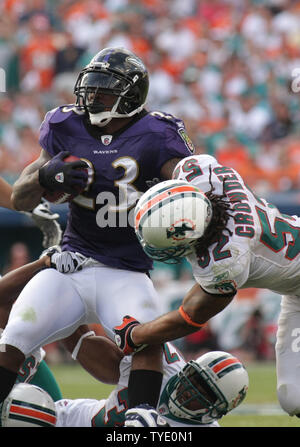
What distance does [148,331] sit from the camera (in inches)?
138

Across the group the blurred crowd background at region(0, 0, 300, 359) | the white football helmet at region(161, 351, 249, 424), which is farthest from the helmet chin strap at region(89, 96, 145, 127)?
the blurred crowd background at region(0, 0, 300, 359)

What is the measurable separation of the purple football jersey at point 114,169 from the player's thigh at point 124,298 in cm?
8

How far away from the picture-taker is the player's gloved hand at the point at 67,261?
3.92m

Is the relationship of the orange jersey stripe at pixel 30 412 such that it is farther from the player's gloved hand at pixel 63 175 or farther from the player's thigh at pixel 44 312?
the player's gloved hand at pixel 63 175

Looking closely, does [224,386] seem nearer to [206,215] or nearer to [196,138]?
[206,215]

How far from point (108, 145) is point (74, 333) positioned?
999 mm

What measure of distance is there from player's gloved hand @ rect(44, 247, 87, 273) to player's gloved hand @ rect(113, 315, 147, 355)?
1.45ft

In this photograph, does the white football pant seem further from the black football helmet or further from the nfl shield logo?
→ the black football helmet

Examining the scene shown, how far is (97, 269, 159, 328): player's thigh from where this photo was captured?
12.3 feet

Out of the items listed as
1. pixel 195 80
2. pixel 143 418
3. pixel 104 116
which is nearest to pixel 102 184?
pixel 104 116

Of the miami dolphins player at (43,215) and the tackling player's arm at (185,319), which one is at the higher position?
the miami dolphins player at (43,215)

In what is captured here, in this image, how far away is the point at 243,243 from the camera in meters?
3.45

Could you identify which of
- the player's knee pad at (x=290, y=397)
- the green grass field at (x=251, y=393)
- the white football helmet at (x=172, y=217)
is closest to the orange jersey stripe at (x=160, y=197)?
the white football helmet at (x=172, y=217)
